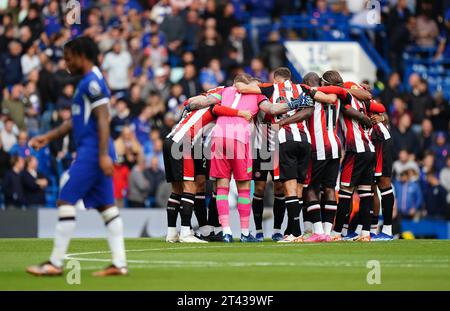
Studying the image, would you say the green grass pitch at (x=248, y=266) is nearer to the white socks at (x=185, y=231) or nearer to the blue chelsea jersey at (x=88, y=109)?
the white socks at (x=185, y=231)

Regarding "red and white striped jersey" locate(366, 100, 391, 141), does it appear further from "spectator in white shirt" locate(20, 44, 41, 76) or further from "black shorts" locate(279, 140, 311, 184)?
"spectator in white shirt" locate(20, 44, 41, 76)

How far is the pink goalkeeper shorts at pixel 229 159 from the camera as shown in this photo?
17.4 m

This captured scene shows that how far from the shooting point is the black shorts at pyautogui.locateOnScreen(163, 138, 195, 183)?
17562mm

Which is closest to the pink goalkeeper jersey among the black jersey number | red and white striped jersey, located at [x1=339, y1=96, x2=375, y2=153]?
the black jersey number

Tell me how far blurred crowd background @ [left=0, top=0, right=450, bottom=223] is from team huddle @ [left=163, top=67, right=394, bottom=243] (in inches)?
280

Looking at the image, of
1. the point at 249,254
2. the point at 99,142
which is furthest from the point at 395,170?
the point at 99,142

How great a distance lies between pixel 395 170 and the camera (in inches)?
1022

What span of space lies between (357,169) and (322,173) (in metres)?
0.51

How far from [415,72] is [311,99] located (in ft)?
46.1

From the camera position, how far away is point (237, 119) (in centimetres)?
1748

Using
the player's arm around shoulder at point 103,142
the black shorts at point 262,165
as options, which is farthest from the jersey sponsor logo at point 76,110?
the black shorts at point 262,165

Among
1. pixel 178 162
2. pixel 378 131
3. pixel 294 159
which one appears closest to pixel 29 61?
pixel 178 162

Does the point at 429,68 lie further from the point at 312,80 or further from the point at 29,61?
the point at 312,80

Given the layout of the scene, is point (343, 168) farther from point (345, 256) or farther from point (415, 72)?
point (415, 72)
